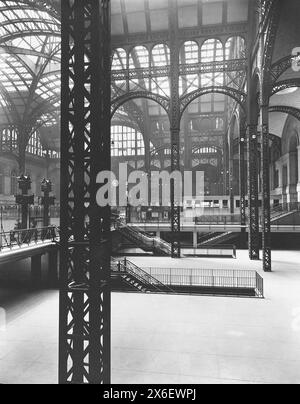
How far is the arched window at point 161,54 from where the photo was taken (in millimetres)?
34484

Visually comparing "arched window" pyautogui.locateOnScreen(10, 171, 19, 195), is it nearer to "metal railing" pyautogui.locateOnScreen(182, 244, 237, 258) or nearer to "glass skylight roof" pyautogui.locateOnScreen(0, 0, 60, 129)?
"glass skylight roof" pyautogui.locateOnScreen(0, 0, 60, 129)

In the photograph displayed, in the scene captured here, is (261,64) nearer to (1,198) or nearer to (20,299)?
(20,299)

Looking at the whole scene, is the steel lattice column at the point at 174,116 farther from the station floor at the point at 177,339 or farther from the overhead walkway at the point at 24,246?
the station floor at the point at 177,339

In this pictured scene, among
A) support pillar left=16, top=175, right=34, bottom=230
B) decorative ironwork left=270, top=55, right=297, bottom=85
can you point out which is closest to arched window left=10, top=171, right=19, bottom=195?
support pillar left=16, top=175, right=34, bottom=230

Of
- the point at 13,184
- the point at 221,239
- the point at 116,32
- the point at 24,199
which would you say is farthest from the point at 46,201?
the point at 13,184

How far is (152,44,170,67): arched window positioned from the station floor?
91.9ft

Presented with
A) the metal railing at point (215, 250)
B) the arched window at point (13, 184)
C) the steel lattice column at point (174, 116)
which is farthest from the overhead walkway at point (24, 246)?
the arched window at point (13, 184)

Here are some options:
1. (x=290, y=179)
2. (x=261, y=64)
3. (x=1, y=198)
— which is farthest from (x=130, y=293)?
(x=1, y=198)

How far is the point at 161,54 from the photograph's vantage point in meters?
34.8

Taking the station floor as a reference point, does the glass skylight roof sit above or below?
above

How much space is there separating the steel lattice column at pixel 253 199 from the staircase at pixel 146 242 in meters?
6.59

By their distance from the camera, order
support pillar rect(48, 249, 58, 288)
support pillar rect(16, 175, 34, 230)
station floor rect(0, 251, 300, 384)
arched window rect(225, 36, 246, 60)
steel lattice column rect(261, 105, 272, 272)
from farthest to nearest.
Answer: arched window rect(225, 36, 246, 60) < steel lattice column rect(261, 105, 272, 272) < support pillar rect(48, 249, 58, 288) < support pillar rect(16, 175, 34, 230) < station floor rect(0, 251, 300, 384)

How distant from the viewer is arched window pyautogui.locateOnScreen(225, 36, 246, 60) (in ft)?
86.9
